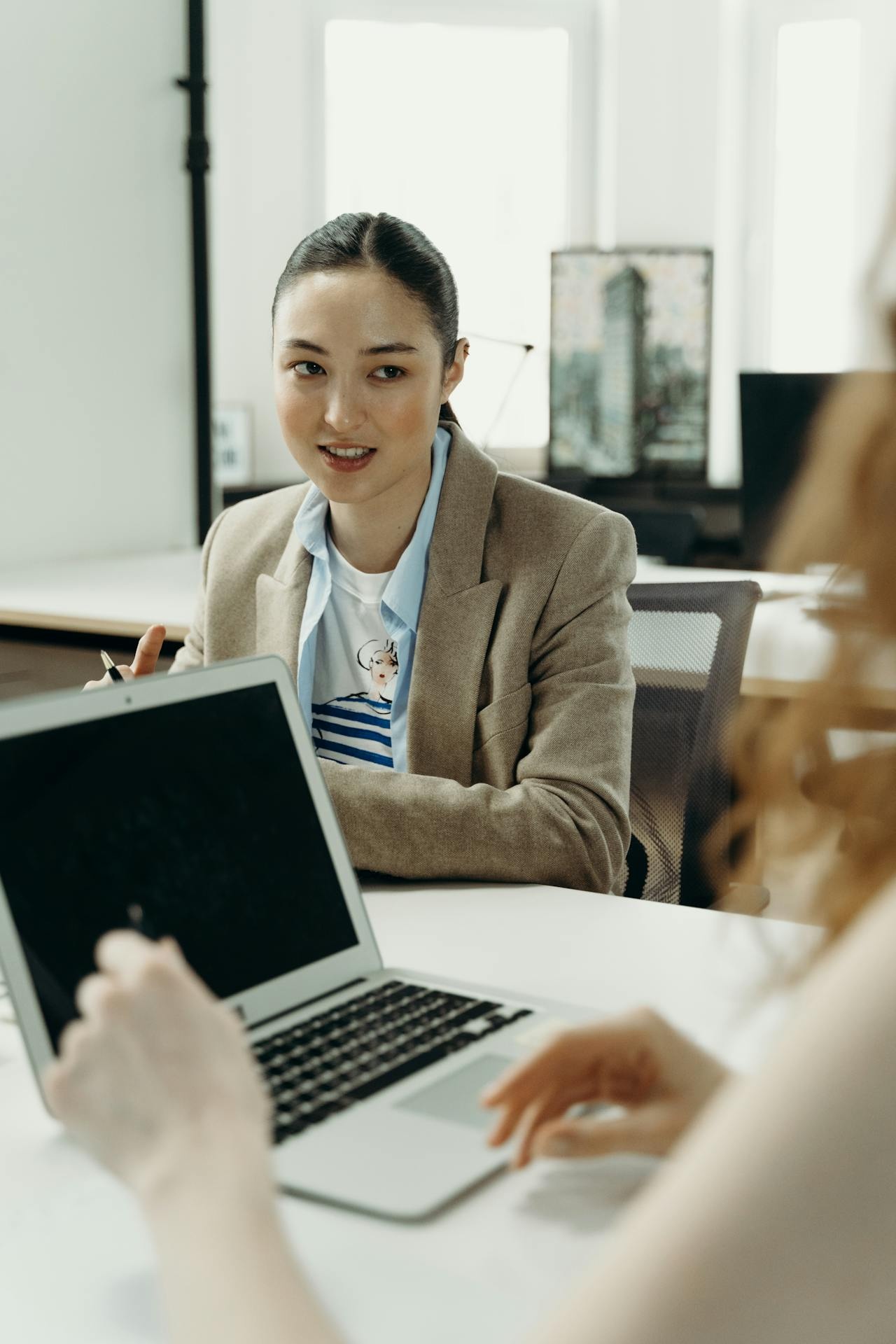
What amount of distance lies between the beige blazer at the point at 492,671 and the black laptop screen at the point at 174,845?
0.33 m

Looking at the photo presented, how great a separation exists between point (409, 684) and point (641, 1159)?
2.80ft

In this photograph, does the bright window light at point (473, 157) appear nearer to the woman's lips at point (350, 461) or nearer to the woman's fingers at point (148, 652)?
the woman's lips at point (350, 461)

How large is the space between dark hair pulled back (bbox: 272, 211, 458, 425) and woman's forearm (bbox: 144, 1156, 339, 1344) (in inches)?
49.6

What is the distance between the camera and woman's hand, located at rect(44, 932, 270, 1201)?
0.59m

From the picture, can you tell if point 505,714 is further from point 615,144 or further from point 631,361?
point 615,144

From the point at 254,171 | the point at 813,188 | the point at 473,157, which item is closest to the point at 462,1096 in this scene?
the point at 254,171

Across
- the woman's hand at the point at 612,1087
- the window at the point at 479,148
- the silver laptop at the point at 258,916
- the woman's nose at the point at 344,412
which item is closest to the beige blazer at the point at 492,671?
the woman's nose at the point at 344,412

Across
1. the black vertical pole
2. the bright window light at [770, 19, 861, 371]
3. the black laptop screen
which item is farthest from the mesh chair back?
the bright window light at [770, 19, 861, 371]

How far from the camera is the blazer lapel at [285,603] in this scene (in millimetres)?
1671

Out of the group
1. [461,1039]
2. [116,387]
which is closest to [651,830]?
[461,1039]

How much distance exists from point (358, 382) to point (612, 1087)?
1025 mm

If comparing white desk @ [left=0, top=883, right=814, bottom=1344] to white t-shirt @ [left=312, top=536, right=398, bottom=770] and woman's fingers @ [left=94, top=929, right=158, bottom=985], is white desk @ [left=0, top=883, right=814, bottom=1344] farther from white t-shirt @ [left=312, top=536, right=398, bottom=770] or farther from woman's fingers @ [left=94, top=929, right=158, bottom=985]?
white t-shirt @ [left=312, top=536, right=398, bottom=770]

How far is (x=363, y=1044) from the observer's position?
3.09 feet

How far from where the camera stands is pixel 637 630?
6.19ft
